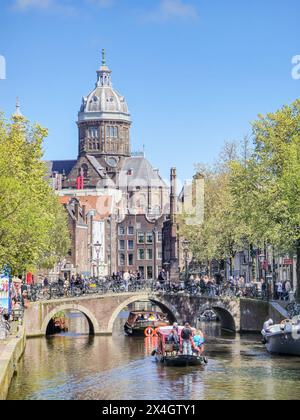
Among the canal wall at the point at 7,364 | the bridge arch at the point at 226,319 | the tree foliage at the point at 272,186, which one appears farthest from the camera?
the bridge arch at the point at 226,319

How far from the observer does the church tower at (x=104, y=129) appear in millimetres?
193000

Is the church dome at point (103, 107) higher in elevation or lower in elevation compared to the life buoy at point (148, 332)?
higher

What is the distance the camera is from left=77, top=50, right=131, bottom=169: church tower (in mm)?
193000

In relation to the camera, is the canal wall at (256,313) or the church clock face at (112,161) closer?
the canal wall at (256,313)

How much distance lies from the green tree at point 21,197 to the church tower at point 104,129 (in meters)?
129

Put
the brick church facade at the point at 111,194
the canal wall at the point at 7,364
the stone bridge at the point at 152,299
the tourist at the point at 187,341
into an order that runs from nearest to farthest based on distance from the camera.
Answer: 1. the canal wall at the point at 7,364
2. the tourist at the point at 187,341
3. the stone bridge at the point at 152,299
4. the brick church facade at the point at 111,194

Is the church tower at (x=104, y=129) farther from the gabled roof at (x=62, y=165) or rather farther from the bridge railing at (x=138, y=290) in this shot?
the bridge railing at (x=138, y=290)

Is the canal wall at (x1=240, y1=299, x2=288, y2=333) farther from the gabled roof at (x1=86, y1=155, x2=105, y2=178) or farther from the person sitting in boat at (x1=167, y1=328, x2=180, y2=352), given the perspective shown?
the gabled roof at (x1=86, y1=155, x2=105, y2=178)

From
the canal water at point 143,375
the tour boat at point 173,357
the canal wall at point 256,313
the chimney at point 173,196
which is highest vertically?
the chimney at point 173,196

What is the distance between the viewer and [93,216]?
152 m

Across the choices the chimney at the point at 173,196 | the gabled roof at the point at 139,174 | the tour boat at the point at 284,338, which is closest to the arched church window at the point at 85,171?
the gabled roof at the point at 139,174

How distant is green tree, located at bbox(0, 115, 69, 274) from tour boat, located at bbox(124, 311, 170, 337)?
15030 mm

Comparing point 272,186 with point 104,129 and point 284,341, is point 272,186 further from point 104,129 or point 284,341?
point 104,129
